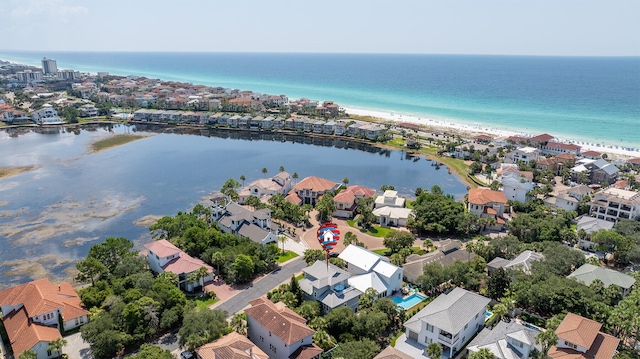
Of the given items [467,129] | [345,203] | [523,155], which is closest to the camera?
[345,203]

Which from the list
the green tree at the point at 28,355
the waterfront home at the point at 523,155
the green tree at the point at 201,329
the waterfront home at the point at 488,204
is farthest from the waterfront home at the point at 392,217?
the green tree at the point at 28,355

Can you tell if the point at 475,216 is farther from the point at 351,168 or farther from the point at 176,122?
the point at 176,122

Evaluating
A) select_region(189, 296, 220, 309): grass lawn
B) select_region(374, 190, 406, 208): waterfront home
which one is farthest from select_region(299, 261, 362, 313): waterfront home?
select_region(374, 190, 406, 208): waterfront home

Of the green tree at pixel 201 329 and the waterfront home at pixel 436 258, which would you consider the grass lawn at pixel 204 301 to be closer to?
the green tree at pixel 201 329

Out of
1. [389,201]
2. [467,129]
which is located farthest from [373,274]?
[467,129]

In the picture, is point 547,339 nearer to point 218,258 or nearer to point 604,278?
point 604,278

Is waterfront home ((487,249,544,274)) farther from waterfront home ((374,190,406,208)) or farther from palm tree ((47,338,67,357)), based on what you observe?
palm tree ((47,338,67,357))
